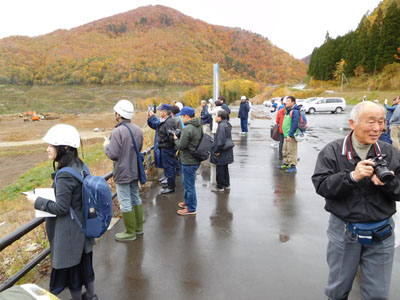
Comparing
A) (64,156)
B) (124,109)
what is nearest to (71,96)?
(124,109)

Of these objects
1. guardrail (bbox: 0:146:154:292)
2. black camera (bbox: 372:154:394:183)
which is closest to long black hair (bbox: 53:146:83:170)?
guardrail (bbox: 0:146:154:292)

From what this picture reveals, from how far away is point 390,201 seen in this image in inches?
89.7

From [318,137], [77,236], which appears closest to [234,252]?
[77,236]

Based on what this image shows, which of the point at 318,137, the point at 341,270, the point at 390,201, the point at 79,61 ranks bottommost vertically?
the point at 318,137

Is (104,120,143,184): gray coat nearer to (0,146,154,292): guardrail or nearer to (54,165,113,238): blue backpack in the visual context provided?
(0,146,154,292): guardrail

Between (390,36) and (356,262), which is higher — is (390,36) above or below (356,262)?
above

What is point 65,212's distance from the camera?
2604 mm

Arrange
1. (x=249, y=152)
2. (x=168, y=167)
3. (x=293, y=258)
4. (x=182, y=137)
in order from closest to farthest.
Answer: (x=293, y=258), (x=182, y=137), (x=168, y=167), (x=249, y=152)

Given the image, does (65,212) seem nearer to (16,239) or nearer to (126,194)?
(16,239)

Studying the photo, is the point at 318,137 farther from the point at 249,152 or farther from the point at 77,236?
the point at 77,236

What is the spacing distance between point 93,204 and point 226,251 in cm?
209

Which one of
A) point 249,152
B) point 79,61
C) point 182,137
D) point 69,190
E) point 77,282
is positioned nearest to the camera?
point 69,190

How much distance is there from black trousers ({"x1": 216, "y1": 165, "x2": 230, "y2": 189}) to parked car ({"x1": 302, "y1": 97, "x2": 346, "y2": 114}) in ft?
85.6

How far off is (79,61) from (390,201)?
620 feet
